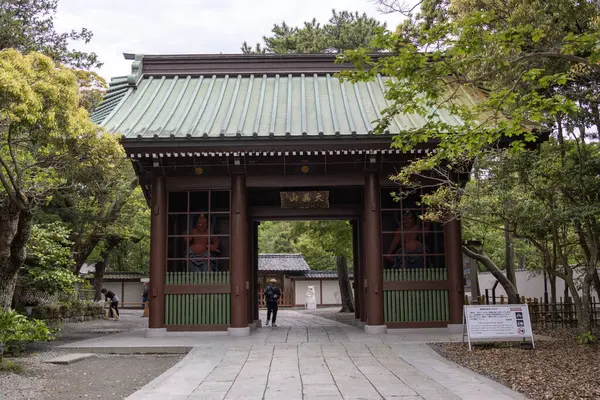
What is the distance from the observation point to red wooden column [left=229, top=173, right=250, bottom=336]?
12172mm

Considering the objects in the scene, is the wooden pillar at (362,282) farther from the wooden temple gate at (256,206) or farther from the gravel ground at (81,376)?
the gravel ground at (81,376)

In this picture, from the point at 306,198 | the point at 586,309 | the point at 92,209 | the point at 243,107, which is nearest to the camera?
the point at 586,309

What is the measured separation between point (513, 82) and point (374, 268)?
4.93 metres

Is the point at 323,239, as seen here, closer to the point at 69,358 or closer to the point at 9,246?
the point at 69,358

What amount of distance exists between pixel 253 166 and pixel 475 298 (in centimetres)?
1082

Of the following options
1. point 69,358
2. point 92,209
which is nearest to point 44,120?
point 69,358

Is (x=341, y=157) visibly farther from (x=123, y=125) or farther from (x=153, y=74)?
(x=153, y=74)

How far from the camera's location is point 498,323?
9891 millimetres

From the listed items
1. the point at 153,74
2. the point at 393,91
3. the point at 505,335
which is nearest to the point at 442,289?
the point at 505,335

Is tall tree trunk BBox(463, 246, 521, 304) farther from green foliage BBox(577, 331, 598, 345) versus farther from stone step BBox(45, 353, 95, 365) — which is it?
stone step BBox(45, 353, 95, 365)

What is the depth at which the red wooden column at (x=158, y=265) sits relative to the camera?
485 inches

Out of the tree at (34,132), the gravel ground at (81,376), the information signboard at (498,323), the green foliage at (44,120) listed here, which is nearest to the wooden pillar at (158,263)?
the gravel ground at (81,376)

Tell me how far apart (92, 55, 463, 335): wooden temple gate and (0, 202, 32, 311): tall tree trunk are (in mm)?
3123

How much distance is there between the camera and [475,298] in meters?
19.3
